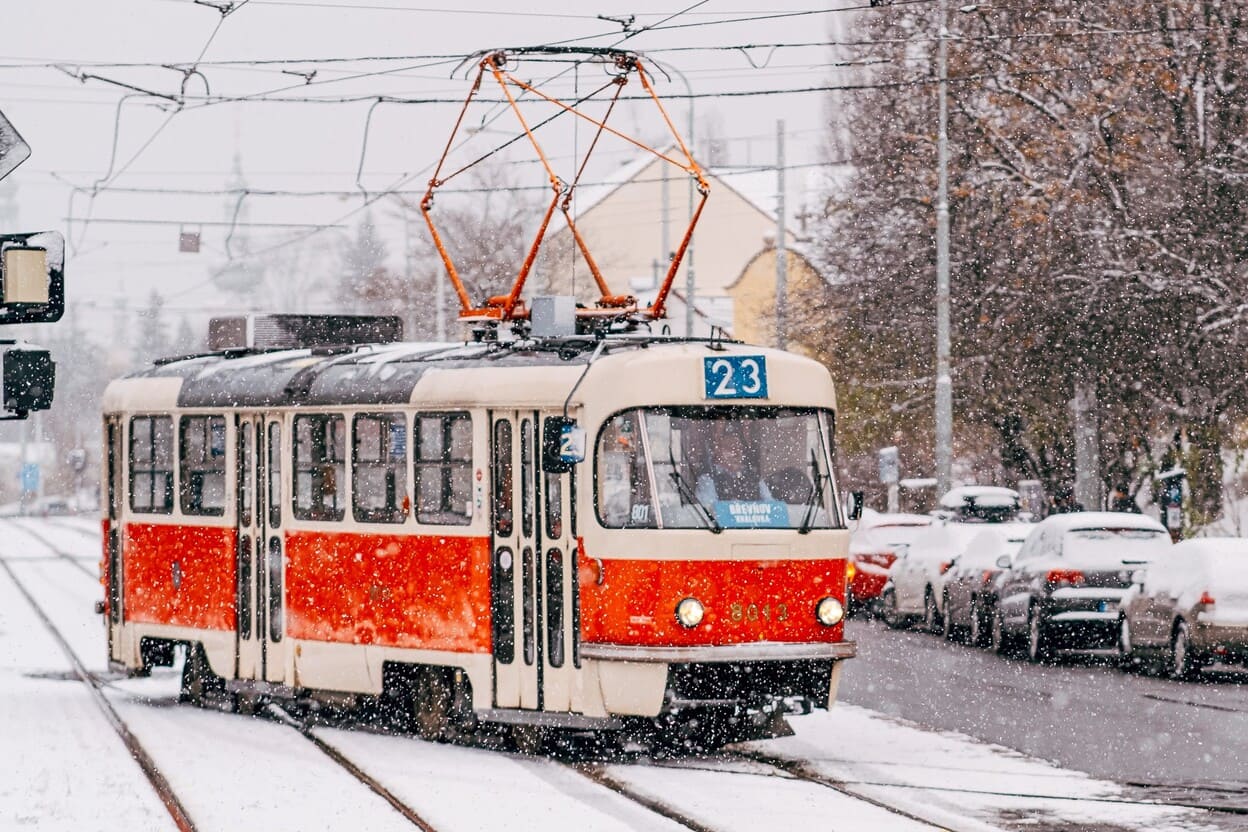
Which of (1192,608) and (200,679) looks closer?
(200,679)

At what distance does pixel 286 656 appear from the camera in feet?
56.5

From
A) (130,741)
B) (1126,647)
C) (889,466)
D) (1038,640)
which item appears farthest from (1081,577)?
(889,466)

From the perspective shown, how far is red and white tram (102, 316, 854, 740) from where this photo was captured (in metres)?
14.5

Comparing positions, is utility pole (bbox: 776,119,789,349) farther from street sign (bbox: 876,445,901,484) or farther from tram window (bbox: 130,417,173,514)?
tram window (bbox: 130,417,173,514)

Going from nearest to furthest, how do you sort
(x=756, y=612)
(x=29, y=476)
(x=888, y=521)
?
(x=756, y=612)
(x=888, y=521)
(x=29, y=476)

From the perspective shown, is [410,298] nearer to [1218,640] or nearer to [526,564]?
[1218,640]

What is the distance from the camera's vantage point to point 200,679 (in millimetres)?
18844

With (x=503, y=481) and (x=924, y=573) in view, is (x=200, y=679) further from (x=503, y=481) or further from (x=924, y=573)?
(x=924, y=573)

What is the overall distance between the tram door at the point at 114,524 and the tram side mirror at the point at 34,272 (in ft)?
29.8

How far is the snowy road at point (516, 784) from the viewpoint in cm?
1184

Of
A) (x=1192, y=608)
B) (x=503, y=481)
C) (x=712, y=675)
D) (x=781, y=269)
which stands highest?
(x=781, y=269)

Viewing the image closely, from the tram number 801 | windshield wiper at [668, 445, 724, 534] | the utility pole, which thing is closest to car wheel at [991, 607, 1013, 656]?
the tram number 801

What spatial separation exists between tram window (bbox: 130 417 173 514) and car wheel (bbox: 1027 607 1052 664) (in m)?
9.41

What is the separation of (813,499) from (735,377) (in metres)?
0.88
